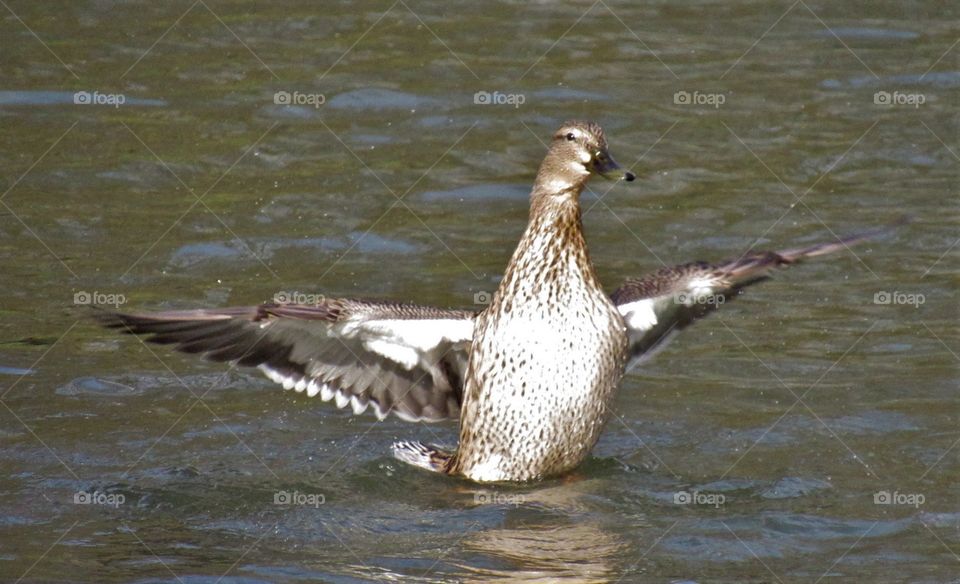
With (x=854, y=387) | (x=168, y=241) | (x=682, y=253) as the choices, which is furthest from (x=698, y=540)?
(x=168, y=241)

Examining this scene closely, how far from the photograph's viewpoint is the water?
26.8 feet

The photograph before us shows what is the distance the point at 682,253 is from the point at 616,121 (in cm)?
226

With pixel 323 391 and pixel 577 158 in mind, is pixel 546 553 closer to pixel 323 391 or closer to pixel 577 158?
pixel 323 391

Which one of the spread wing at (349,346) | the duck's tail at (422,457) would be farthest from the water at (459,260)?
the spread wing at (349,346)

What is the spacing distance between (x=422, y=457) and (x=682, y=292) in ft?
5.77

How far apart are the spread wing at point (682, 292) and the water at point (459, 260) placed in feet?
1.88

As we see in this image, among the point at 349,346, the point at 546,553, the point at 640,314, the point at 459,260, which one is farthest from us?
the point at 459,260

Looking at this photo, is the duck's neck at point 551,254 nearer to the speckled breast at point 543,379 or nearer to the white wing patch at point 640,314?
the speckled breast at point 543,379

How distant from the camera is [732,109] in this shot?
45.8ft

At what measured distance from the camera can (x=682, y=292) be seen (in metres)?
9.23

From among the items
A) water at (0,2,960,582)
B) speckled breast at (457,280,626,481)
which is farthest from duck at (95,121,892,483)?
→ water at (0,2,960,582)

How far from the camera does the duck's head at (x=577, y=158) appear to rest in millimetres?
8703

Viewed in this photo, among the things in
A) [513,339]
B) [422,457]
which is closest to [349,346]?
[422,457]

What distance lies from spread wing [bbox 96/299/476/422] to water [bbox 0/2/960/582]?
0.43 meters
